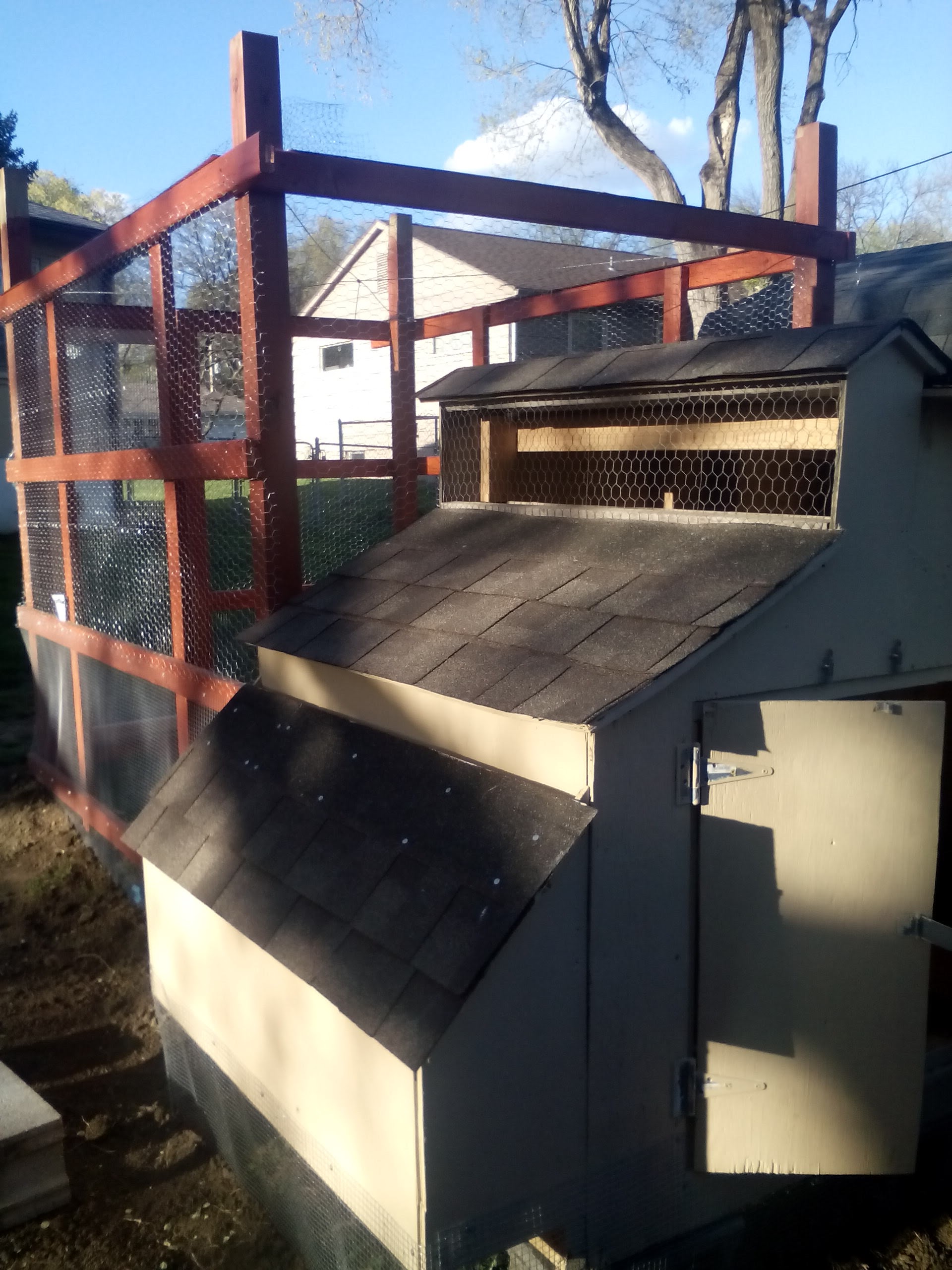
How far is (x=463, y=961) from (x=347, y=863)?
53 cm

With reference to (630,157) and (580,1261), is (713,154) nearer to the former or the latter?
(630,157)

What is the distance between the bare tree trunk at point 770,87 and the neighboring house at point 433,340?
6.60 ft

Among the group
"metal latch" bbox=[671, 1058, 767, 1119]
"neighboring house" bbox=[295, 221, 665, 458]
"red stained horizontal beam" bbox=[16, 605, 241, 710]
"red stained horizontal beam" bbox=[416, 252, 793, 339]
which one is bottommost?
"metal latch" bbox=[671, 1058, 767, 1119]

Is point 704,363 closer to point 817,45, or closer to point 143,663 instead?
point 143,663

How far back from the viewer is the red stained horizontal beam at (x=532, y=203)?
3.36 meters

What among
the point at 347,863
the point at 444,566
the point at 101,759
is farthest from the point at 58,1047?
the point at 444,566

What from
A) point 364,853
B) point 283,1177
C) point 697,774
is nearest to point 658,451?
point 697,774

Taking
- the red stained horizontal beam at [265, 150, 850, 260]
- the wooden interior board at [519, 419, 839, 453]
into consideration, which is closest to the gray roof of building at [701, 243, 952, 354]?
the red stained horizontal beam at [265, 150, 850, 260]

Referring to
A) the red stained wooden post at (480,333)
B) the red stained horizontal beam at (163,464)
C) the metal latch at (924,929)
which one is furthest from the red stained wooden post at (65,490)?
the metal latch at (924,929)

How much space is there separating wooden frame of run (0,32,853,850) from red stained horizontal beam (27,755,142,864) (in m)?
0.02

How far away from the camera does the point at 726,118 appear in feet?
49.6

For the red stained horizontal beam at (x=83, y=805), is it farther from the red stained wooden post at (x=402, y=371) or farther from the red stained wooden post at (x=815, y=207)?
the red stained wooden post at (x=815, y=207)

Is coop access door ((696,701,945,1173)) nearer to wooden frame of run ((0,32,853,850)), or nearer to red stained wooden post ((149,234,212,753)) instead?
wooden frame of run ((0,32,853,850))

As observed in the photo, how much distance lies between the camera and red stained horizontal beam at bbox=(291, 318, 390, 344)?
160 inches
